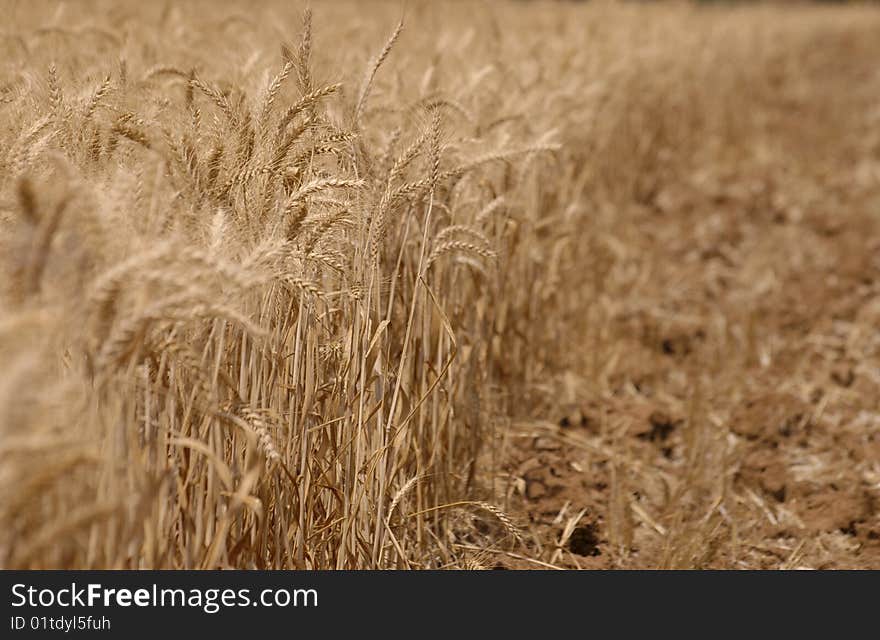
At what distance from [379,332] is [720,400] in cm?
208

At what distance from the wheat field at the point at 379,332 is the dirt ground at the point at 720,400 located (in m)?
0.02

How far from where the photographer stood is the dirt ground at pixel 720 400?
279 centimetres

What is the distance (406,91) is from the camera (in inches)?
123

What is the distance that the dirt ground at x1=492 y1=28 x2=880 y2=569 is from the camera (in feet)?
9.15

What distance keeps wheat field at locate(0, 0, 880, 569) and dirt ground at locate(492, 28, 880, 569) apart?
0.05ft

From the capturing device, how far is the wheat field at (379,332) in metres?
1.52

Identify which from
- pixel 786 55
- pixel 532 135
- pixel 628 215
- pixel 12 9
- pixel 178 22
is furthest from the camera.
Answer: pixel 786 55

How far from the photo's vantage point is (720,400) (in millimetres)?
3783

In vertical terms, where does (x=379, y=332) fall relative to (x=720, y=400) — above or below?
below

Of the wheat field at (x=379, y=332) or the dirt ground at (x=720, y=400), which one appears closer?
the wheat field at (x=379, y=332)

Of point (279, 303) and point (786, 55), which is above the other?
point (786, 55)

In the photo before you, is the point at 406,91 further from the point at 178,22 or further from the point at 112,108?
the point at 178,22
